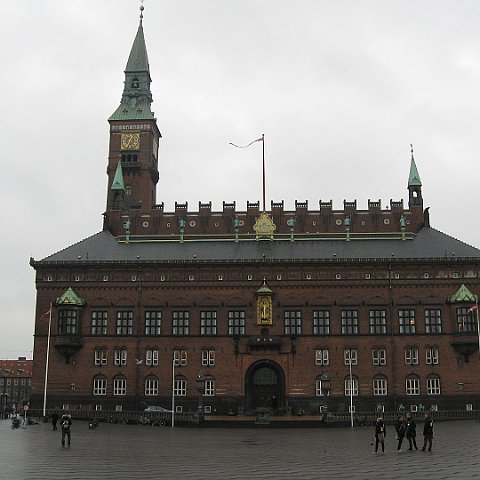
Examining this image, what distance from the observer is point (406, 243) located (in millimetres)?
74812

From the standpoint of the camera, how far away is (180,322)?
7219 cm

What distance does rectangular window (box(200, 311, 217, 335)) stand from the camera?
71562 millimetres

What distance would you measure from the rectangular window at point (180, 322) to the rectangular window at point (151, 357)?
2.86 metres

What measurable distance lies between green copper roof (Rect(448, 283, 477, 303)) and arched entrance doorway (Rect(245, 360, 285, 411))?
19.0 metres

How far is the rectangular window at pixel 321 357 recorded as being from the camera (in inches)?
2746

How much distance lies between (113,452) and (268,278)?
4211 cm

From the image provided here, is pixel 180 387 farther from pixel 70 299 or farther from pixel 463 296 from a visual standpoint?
pixel 463 296

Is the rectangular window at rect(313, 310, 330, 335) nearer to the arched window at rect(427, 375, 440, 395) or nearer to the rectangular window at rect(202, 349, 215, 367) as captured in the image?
the rectangular window at rect(202, 349, 215, 367)

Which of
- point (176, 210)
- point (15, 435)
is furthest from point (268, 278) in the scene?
point (15, 435)

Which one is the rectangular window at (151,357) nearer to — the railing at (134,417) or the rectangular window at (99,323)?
the rectangular window at (99,323)

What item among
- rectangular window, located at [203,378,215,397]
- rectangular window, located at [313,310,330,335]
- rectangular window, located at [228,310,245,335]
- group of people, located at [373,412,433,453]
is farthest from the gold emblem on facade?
group of people, located at [373,412,433,453]

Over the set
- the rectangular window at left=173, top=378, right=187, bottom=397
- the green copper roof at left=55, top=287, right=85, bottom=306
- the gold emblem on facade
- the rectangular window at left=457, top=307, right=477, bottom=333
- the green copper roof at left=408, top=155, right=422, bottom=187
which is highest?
the green copper roof at left=408, top=155, right=422, bottom=187

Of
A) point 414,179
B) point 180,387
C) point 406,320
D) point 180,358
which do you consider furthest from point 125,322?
point 414,179

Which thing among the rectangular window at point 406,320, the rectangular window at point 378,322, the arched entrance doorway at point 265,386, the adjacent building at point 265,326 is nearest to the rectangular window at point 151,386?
the adjacent building at point 265,326
